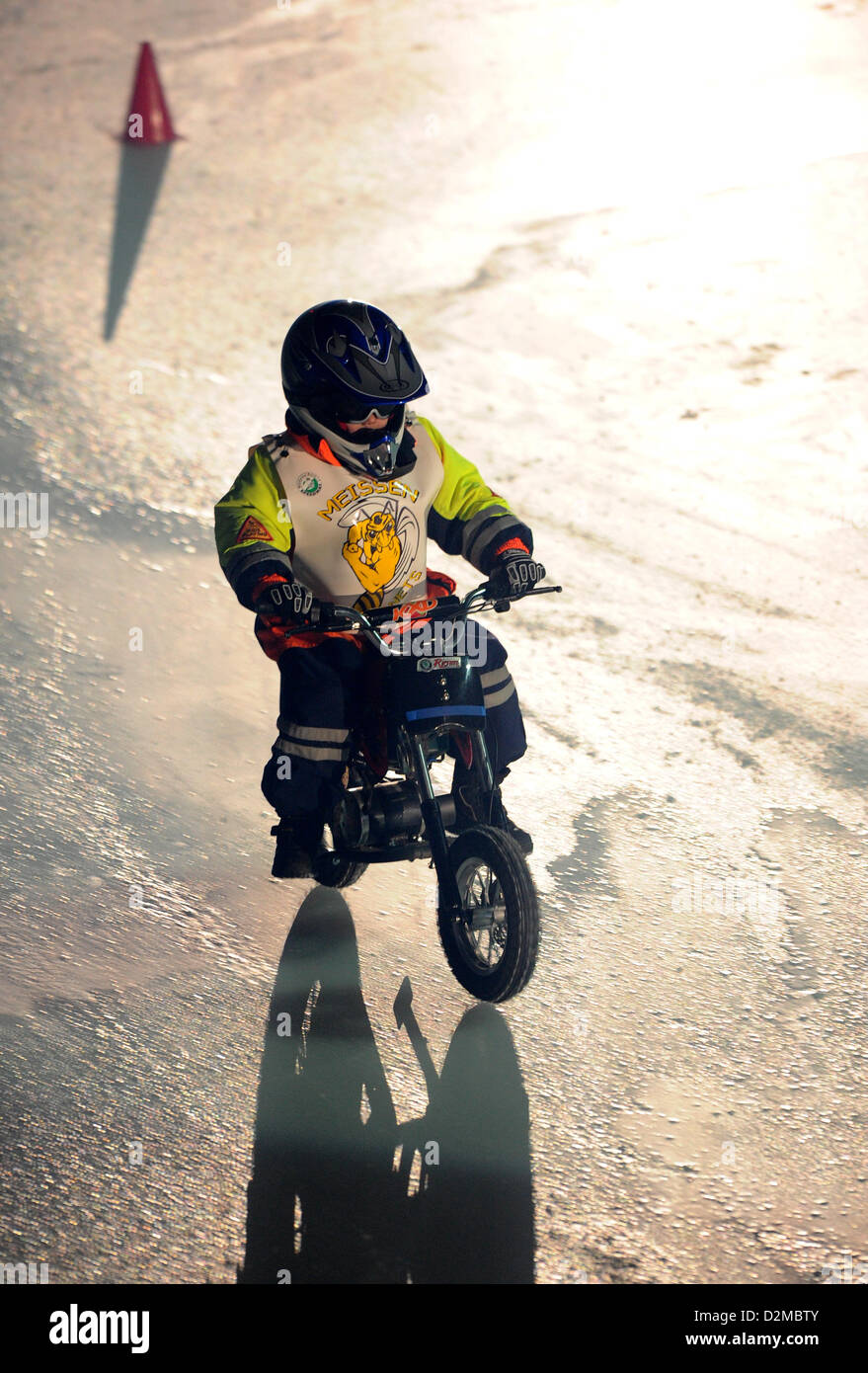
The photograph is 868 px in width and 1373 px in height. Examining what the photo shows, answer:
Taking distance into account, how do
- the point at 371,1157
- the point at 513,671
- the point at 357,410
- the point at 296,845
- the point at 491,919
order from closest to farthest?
1. the point at 371,1157
2. the point at 491,919
3. the point at 357,410
4. the point at 296,845
5. the point at 513,671

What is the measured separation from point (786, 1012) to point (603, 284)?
682cm

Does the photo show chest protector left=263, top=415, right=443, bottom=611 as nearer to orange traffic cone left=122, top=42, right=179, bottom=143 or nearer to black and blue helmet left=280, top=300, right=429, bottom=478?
black and blue helmet left=280, top=300, right=429, bottom=478

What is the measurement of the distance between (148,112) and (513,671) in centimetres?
801

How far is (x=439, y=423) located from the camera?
8.51m

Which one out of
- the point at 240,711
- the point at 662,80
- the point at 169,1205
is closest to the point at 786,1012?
the point at 169,1205

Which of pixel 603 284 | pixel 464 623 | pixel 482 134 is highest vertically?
pixel 482 134

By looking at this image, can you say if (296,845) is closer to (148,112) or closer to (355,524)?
(355,524)

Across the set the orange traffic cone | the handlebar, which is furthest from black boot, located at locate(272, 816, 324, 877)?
the orange traffic cone

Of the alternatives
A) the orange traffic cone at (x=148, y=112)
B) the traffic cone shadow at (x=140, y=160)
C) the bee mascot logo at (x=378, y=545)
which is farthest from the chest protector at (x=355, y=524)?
the orange traffic cone at (x=148, y=112)

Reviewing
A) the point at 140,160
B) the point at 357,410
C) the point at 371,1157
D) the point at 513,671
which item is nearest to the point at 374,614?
the point at 357,410

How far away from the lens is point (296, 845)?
4.86m

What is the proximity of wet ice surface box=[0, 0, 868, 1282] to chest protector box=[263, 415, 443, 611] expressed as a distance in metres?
1.18

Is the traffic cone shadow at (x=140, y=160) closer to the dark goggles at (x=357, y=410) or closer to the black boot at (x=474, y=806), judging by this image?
the dark goggles at (x=357, y=410)
